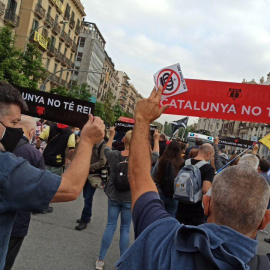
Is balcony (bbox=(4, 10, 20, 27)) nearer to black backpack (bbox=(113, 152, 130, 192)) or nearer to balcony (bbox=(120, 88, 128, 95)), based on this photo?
black backpack (bbox=(113, 152, 130, 192))

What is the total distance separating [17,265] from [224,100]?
327 centimetres

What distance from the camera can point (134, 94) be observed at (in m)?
133

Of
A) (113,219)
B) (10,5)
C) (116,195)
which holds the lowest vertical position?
(113,219)

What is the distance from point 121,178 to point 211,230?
313cm

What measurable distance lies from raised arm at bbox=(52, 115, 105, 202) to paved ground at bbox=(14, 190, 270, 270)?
271 centimetres

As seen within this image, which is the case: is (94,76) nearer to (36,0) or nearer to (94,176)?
(36,0)

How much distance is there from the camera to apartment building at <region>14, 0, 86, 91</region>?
32.3 m

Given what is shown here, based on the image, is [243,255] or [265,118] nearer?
[243,255]

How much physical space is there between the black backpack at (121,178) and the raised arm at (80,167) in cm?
238

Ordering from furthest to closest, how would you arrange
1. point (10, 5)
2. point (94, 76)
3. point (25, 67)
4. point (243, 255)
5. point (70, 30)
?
point (94, 76) → point (70, 30) → point (10, 5) → point (25, 67) → point (243, 255)

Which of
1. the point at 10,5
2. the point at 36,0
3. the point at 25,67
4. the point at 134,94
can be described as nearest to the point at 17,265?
the point at 25,67

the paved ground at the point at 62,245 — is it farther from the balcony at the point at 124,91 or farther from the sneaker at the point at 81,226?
the balcony at the point at 124,91

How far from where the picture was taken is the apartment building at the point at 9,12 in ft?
85.8

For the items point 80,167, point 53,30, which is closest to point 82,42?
point 53,30
